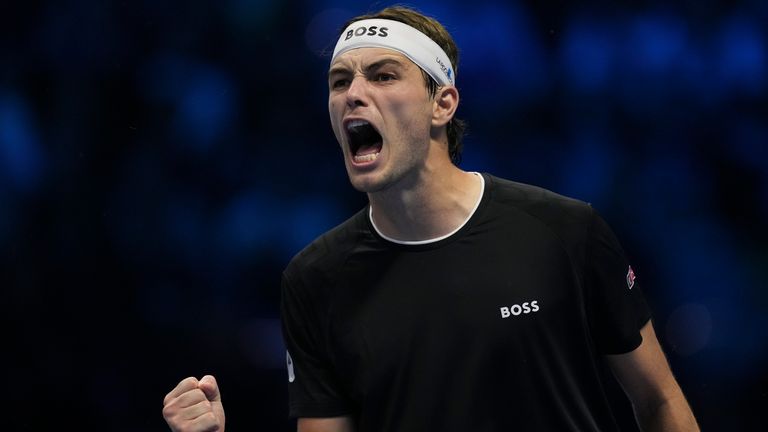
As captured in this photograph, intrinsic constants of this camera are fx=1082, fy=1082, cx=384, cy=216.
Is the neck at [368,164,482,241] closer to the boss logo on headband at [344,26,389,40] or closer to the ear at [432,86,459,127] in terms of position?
the ear at [432,86,459,127]

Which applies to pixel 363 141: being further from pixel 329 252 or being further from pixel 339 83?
pixel 329 252

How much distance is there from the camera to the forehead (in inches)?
113

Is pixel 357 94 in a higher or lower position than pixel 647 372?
higher

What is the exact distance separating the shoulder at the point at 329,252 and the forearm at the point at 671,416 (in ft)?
2.92

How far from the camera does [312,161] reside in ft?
15.8

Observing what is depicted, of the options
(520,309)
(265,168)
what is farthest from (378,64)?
(265,168)

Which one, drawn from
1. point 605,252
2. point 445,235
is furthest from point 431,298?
point 605,252

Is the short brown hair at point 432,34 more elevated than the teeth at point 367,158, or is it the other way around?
the short brown hair at point 432,34

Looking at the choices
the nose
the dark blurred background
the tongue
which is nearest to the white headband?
the nose

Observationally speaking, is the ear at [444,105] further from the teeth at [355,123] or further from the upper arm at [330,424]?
the upper arm at [330,424]

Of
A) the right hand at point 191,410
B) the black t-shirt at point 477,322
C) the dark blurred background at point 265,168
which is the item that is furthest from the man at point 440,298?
the dark blurred background at point 265,168

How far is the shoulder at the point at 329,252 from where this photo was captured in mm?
2895

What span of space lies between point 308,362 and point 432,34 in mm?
979

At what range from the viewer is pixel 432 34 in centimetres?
306
